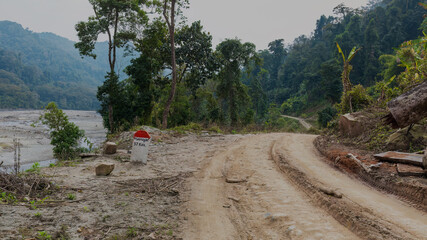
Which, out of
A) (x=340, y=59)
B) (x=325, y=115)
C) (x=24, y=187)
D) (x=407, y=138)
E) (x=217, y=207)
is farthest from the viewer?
(x=340, y=59)

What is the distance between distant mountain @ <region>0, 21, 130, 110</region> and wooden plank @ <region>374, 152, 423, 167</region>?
64.7 feet

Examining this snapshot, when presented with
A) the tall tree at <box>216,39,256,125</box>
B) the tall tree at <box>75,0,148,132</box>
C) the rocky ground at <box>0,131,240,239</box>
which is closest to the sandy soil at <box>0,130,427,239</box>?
the rocky ground at <box>0,131,240,239</box>

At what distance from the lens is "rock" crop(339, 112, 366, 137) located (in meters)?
7.79

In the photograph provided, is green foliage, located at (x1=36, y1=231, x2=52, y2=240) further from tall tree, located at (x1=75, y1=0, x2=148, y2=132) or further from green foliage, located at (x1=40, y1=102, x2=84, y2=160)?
Answer: tall tree, located at (x1=75, y1=0, x2=148, y2=132)

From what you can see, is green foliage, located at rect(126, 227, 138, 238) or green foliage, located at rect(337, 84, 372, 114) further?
green foliage, located at rect(337, 84, 372, 114)

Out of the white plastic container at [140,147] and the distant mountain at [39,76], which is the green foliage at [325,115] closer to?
the distant mountain at [39,76]

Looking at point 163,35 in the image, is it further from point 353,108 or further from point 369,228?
point 369,228

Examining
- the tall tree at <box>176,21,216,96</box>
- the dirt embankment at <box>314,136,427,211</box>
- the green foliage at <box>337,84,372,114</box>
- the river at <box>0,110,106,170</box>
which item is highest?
the tall tree at <box>176,21,216,96</box>

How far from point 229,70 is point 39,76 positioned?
12888 centimetres

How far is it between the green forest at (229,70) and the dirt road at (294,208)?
170 inches

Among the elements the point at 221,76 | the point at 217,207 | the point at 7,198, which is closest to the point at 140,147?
the point at 7,198

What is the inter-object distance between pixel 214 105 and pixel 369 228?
86.7ft

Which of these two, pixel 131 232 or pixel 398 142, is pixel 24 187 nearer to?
pixel 131 232

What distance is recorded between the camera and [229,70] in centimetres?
2627
